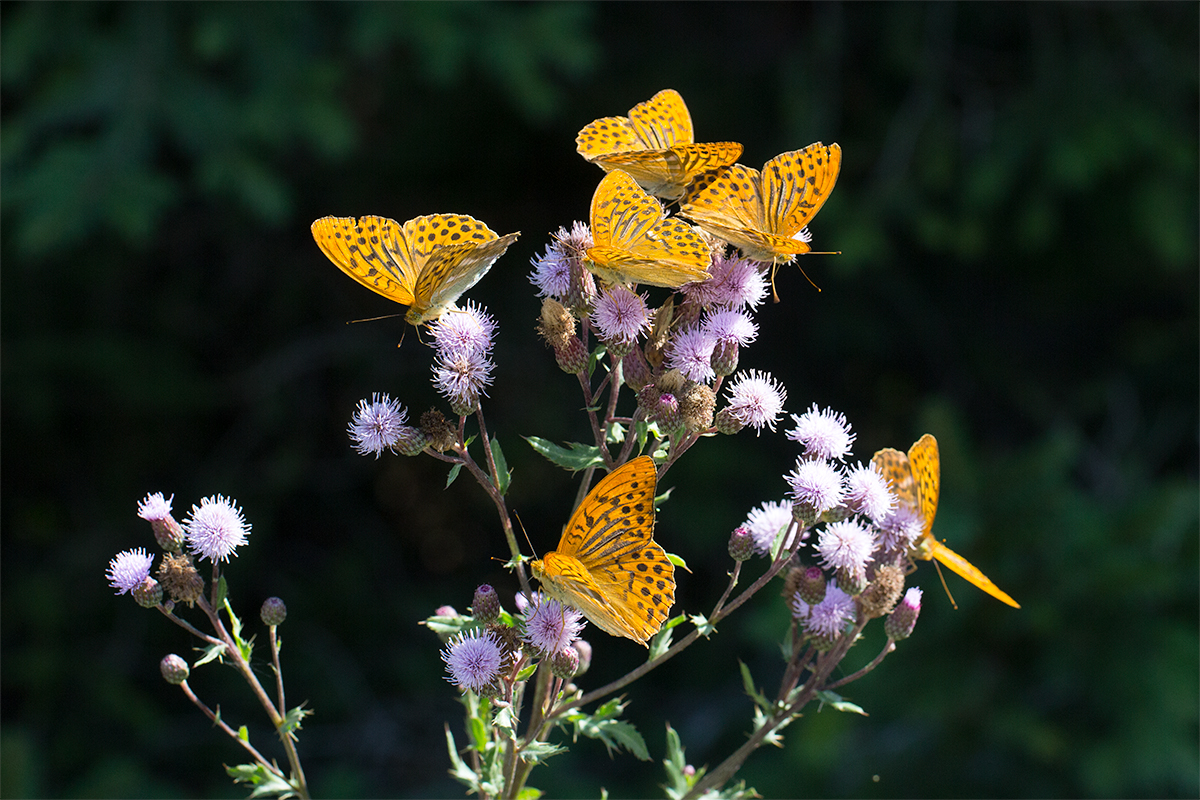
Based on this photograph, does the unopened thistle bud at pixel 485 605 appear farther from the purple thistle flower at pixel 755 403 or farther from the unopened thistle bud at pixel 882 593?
the unopened thistle bud at pixel 882 593

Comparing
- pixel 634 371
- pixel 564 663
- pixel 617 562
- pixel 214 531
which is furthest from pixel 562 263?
pixel 214 531

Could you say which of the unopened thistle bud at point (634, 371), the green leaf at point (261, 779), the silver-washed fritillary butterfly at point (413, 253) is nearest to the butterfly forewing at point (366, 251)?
the silver-washed fritillary butterfly at point (413, 253)

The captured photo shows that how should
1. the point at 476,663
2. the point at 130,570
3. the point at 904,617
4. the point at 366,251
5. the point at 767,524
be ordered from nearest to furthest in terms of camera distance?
the point at 476,663 < the point at 366,251 < the point at 130,570 < the point at 767,524 < the point at 904,617

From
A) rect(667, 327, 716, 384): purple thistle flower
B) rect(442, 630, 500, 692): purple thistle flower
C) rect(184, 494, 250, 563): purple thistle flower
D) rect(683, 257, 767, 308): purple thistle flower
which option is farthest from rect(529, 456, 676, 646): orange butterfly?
rect(184, 494, 250, 563): purple thistle flower

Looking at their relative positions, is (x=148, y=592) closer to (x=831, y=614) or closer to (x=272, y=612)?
(x=272, y=612)

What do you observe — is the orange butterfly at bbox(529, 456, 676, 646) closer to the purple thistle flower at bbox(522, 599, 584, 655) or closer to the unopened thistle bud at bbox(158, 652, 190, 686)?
the purple thistle flower at bbox(522, 599, 584, 655)

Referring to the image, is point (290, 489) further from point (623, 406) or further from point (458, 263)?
point (458, 263)

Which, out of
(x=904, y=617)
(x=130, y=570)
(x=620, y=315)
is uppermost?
(x=620, y=315)
